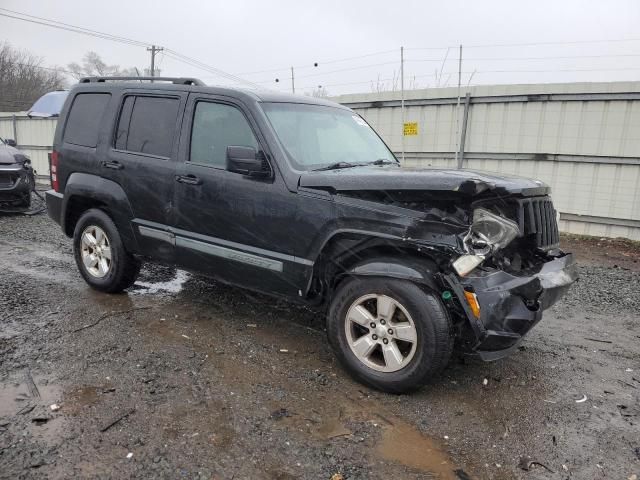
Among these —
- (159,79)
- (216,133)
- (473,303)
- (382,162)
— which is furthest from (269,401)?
(159,79)

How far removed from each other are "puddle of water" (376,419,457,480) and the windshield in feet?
6.29

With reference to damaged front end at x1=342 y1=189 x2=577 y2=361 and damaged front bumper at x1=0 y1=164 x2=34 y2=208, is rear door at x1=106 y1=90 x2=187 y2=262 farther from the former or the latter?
damaged front bumper at x1=0 y1=164 x2=34 y2=208

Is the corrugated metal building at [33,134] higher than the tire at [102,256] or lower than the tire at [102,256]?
higher

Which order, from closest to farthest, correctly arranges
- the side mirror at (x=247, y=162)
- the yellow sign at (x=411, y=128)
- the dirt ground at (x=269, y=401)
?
the dirt ground at (x=269, y=401)
the side mirror at (x=247, y=162)
the yellow sign at (x=411, y=128)

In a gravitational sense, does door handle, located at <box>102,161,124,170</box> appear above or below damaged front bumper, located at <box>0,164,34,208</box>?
above

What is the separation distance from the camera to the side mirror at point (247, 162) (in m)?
3.49

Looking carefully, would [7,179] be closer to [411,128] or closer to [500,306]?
[411,128]

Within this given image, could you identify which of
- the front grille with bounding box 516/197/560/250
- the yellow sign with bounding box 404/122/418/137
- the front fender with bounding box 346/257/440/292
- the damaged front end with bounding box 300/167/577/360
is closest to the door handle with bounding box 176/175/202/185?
the damaged front end with bounding box 300/167/577/360

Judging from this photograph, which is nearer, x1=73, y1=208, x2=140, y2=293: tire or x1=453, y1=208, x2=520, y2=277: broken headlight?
x1=453, y1=208, x2=520, y2=277: broken headlight

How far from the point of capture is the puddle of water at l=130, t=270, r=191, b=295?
5.19 metres

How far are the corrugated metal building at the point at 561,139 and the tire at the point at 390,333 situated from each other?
22.1 feet

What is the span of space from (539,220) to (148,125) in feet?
11.0

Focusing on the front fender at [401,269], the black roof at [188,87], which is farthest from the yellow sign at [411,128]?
the front fender at [401,269]

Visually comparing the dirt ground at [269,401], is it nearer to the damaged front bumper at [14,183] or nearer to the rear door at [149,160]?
the rear door at [149,160]
